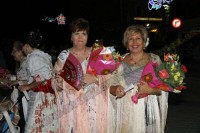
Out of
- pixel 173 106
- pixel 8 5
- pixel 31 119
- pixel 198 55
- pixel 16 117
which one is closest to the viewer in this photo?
pixel 31 119

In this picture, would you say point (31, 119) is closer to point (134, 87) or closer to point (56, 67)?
point (56, 67)

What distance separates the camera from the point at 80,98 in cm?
335

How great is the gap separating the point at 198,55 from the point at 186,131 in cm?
2370

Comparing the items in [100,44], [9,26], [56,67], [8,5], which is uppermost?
[8,5]

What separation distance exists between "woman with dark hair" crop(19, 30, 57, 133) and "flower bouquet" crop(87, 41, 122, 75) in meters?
0.82

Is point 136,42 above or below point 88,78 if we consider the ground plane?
above

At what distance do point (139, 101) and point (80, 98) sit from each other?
0.64 meters

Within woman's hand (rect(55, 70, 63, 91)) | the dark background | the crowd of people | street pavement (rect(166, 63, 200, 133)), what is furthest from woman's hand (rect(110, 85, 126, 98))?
the dark background

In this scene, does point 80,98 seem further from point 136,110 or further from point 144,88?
→ point 144,88

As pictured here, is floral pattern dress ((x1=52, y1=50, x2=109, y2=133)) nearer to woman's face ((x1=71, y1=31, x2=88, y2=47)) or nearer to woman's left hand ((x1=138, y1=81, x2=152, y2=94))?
woman's face ((x1=71, y1=31, x2=88, y2=47))

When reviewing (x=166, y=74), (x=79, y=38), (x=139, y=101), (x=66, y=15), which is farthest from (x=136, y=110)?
(x=66, y=15)

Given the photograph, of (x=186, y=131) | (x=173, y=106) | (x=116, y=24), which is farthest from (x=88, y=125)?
(x=116, y=24)

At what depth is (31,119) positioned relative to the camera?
394cm

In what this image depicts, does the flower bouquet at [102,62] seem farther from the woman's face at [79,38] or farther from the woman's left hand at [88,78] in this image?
the woman's face at [79,38]
